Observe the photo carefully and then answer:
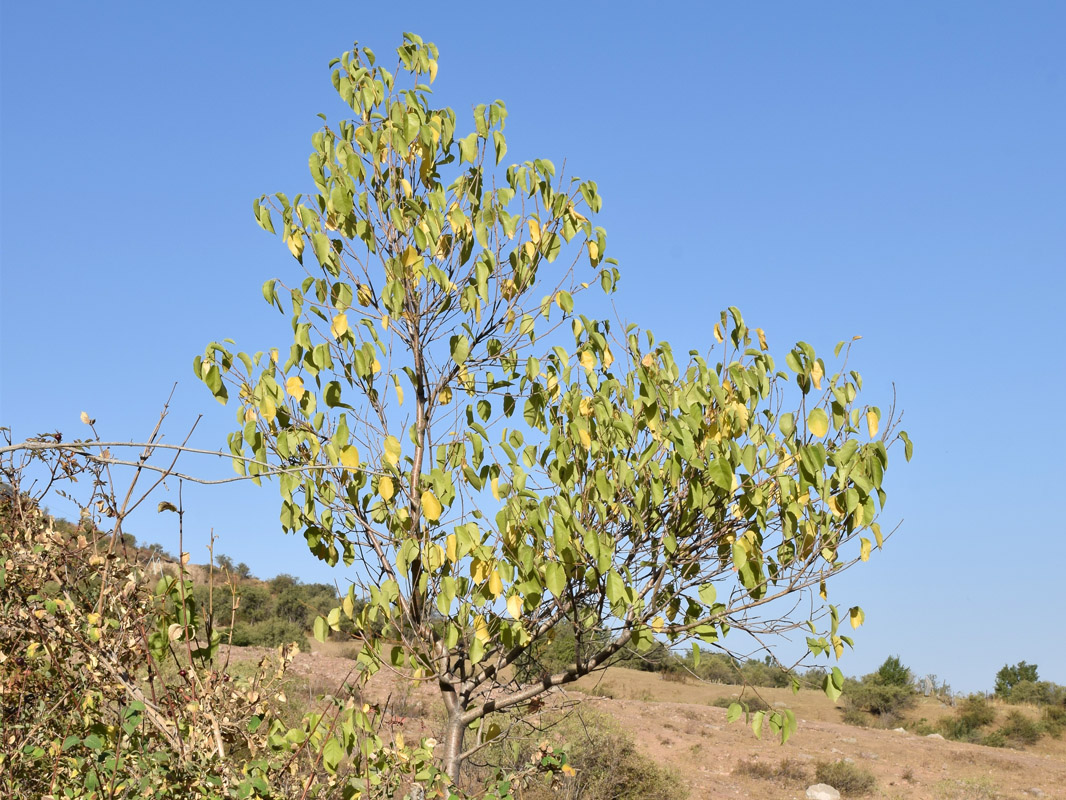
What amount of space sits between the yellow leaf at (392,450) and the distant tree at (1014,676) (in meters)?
37.3

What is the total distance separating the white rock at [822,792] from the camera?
595 inches

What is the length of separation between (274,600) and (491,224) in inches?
1104

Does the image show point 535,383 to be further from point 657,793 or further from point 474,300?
point 657,793

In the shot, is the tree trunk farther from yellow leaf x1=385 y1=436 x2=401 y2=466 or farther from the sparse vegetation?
the sparse vegetation

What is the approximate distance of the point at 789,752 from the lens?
18.5m

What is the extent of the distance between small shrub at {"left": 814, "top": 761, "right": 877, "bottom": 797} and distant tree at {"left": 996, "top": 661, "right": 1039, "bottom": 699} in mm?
21835

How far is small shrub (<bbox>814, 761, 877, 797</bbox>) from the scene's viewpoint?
16.0m

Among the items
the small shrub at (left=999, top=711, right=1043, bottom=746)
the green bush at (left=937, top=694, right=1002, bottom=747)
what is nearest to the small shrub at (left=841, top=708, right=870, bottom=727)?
the green bush at (left=937, top=694, right=1002, bottom=747)

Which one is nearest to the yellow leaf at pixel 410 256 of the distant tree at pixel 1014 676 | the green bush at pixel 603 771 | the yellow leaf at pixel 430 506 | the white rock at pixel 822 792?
the yellow leaf at pixel 430 506

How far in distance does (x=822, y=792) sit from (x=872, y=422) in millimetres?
13736

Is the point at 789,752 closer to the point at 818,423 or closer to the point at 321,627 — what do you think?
the point at 818,423

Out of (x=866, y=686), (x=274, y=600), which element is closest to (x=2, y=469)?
(x=274, y=600)

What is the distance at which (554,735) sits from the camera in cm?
1304

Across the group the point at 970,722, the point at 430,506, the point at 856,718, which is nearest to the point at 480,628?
the point at 430,506
